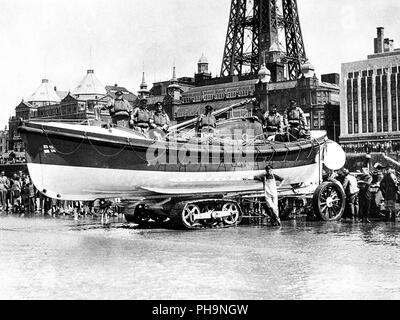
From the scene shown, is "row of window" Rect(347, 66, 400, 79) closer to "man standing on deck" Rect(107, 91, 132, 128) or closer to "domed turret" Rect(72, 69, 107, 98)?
"domed turret" Rect(72, 69, 107, 98)

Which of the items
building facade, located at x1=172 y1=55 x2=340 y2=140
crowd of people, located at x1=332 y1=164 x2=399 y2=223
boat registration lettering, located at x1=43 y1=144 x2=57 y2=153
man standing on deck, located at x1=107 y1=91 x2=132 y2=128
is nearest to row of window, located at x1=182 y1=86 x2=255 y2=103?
building facade, located at x1=172 y1=55 x2=340 y2=140

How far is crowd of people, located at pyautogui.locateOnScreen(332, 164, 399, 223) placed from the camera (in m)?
16.1

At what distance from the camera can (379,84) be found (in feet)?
259

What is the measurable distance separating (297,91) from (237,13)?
584 inches

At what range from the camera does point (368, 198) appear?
17.0 m

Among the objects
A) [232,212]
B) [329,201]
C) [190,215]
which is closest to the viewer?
[190,215]

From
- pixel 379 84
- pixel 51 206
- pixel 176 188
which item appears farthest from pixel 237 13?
pixel 176 188

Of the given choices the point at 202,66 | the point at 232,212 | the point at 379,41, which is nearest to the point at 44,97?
the point at 202,66

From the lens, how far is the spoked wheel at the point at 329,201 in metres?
16.2

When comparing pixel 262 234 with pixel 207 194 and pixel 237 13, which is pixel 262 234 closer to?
pixel 207 194

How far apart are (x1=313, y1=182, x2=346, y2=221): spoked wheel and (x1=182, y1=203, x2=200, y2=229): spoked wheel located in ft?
11.4

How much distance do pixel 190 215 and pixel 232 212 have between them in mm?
1353

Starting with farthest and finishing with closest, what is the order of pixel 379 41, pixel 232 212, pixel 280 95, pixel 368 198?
1. pixel 280 95
2. pixel 379 41
3. pixel 368 198
4. pixel 232 212

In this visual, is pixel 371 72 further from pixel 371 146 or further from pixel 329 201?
pixel 329 201
